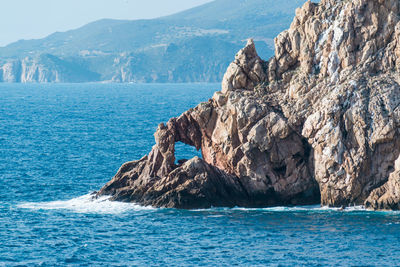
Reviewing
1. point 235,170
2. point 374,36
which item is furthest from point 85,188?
point 374,36

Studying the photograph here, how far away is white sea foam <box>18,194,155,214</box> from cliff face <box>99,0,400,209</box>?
150cm

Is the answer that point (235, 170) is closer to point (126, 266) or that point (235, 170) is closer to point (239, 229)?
point (239, 229)

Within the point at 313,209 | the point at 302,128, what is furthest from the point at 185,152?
the point at 313,209

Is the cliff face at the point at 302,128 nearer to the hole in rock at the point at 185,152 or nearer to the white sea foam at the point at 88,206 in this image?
the white sea foam at the point at 88,206

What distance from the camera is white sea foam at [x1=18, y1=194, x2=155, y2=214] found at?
76.9 meters

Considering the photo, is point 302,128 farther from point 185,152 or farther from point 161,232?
point 185,152

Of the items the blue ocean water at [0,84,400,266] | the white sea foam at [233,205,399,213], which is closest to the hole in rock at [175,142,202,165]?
the blue ocean water at [0,84,400,266]

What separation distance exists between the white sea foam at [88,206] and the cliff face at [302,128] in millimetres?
1499

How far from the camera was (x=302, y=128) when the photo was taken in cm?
7656

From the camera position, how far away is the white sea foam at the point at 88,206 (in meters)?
76.9

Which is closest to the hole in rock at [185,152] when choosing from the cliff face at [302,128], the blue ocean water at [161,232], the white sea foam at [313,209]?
the blue ocean water at [161,232]

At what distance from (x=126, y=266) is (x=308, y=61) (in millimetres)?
32877

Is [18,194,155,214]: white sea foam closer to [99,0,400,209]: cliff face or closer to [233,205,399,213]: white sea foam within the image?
[99,0,400,209]: cliff face

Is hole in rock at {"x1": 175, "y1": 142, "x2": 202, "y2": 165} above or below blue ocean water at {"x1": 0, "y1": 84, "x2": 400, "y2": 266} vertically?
above
